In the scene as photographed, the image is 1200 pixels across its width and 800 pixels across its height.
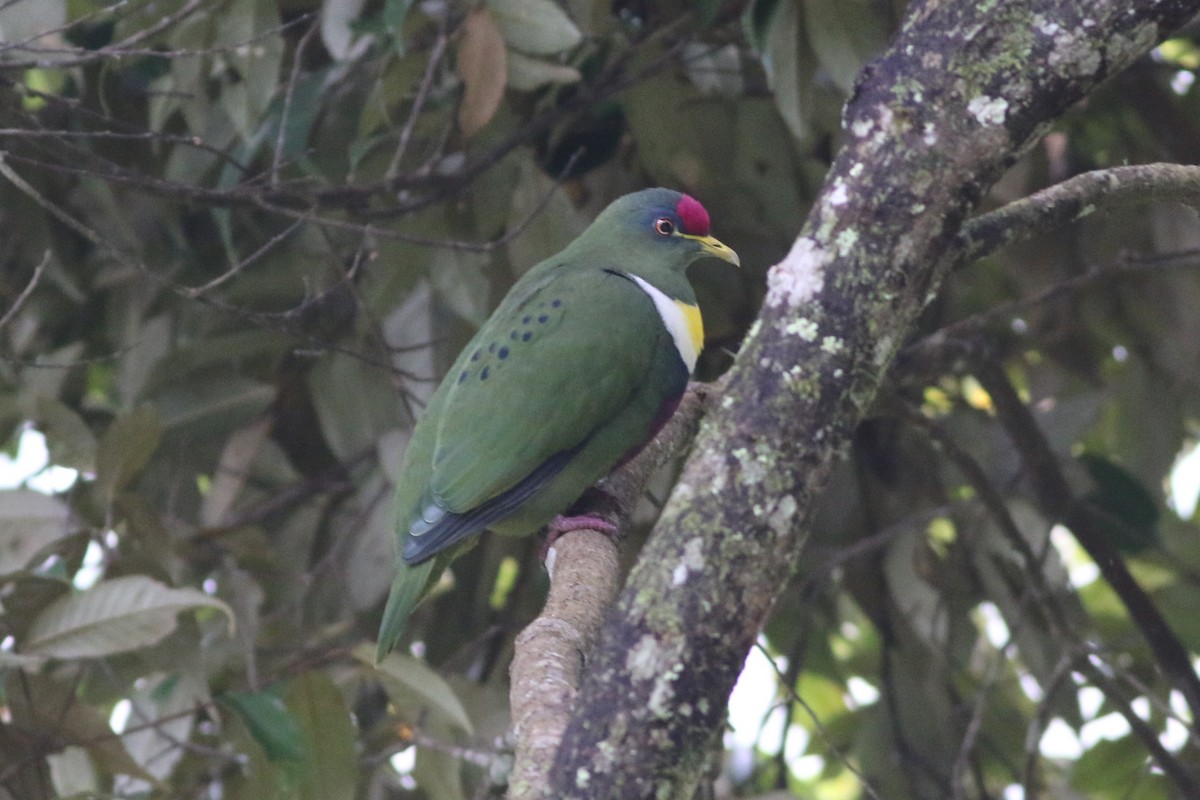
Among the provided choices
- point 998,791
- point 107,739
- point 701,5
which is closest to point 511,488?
point 107,739

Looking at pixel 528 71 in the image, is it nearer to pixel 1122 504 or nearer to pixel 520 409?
pixel 520 409

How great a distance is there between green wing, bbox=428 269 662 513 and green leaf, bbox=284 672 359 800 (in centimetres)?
65

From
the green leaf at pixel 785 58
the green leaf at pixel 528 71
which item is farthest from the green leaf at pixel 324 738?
the green leaf at pixel 785 58

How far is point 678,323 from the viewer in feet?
10.3

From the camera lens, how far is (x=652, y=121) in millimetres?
3715

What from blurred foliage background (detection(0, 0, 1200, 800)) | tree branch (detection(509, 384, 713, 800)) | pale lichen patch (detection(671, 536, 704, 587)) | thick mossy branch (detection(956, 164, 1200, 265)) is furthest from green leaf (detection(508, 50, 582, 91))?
pale lichen patch (detection(671, 536, 704, 587))

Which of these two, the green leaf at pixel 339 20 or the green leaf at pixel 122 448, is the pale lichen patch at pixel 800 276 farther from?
the green leaf at pixel 122 448

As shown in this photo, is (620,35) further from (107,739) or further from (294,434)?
(107,739)

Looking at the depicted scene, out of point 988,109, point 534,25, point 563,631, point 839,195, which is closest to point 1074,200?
point 988,109

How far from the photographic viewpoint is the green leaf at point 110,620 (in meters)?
2.95

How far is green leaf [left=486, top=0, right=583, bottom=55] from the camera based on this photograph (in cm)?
318

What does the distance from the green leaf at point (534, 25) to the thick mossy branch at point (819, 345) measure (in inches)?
53.5

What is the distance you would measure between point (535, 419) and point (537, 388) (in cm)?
7

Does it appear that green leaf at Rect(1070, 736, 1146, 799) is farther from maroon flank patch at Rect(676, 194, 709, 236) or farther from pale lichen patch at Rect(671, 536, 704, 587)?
pale lichen patch at Rect(671, 536, 704, 587)
